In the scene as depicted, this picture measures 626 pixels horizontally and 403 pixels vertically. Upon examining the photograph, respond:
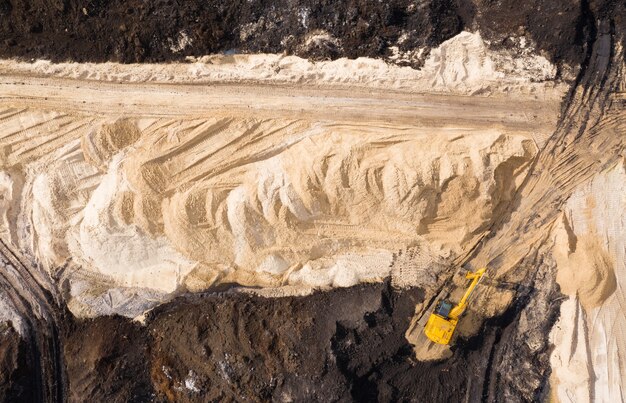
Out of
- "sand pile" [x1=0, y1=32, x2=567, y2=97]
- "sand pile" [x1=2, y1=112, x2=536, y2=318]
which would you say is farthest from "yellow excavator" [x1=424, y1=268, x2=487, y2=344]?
"sand pile" [x1=0, y1=32, x2=567, y2=97]

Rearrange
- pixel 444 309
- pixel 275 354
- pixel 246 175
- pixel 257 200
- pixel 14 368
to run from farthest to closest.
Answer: pixel 14 368
pixel 246 175
pixel 257 200
pixel 275 354
pixel 444 309

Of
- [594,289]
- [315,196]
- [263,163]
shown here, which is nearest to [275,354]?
[315,196]

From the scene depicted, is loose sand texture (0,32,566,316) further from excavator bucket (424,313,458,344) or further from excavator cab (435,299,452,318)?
excavator bucket (424,313,458,344)

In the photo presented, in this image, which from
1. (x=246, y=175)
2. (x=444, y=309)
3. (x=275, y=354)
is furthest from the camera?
(x=246, y=175)

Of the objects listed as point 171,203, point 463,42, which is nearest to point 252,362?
point 171,203

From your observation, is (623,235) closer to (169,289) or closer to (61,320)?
(169,289)

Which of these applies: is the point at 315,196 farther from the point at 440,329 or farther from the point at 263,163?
the point at 440,329

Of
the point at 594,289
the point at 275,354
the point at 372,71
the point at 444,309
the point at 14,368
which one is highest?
the point at 372,71
